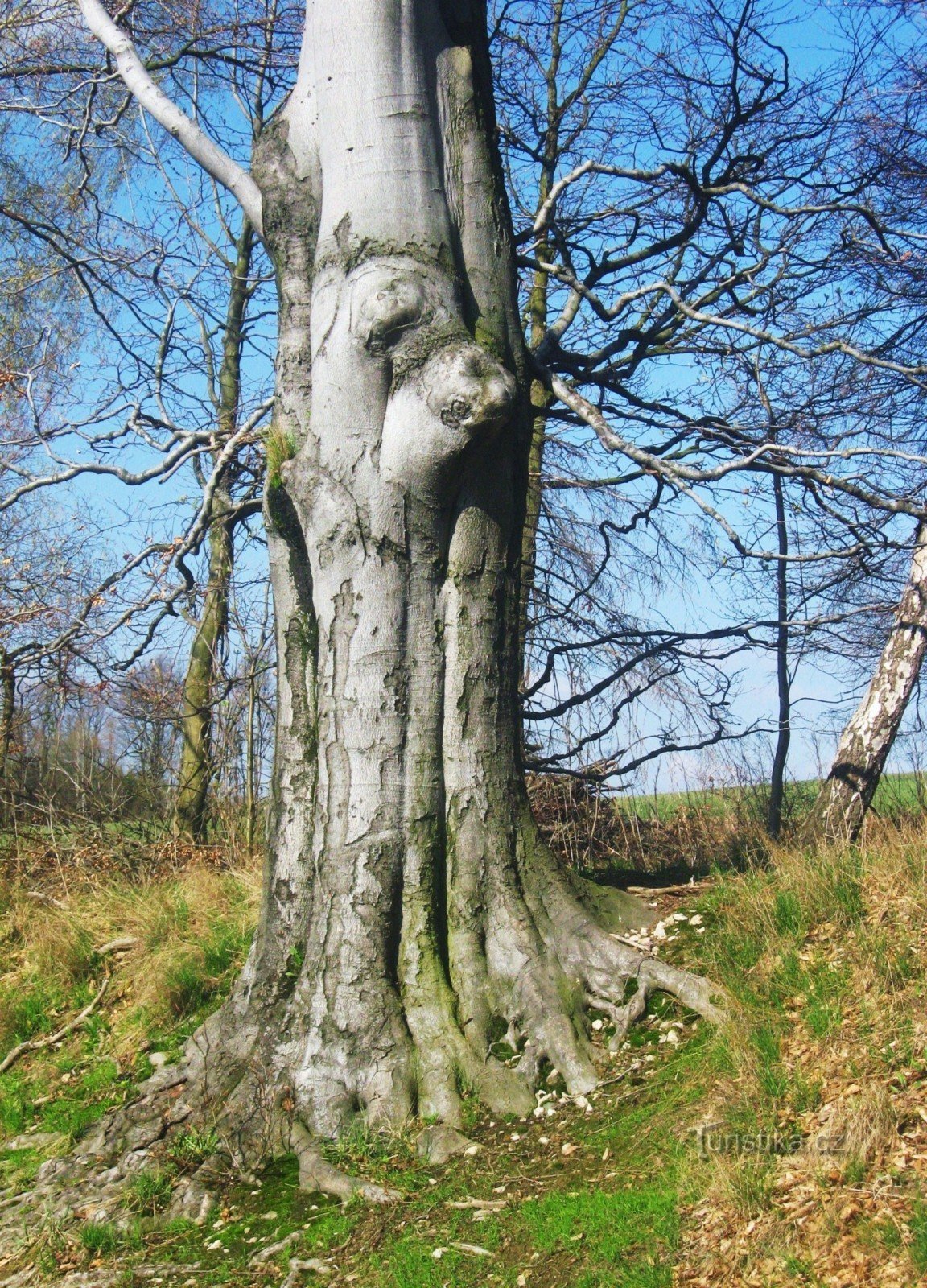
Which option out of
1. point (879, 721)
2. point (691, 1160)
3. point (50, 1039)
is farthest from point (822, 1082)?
point (50, 1039)

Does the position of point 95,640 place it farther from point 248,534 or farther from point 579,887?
point 579,887

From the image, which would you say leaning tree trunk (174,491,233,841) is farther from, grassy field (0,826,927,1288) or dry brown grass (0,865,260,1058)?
Result: grassy field (0,826,927,1288)

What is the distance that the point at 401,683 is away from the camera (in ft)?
14.9

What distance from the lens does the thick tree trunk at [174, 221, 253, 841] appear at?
8.62 metres

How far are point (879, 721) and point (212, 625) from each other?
645 centimetres

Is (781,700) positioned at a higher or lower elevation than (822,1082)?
higher

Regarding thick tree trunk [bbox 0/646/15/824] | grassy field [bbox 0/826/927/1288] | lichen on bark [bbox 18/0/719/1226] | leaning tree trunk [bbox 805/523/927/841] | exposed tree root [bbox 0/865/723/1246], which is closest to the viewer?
grassy field [bbox 0/826/927/1288]

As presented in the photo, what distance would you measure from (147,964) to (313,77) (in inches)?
→ 193

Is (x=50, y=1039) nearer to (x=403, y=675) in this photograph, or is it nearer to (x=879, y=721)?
(x=403, y=675)

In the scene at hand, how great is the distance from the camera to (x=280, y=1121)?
14.0 ft

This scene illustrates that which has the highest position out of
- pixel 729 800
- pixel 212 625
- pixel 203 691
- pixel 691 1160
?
pixel 212 625

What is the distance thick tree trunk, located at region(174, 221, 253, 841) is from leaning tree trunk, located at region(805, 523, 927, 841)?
444cm

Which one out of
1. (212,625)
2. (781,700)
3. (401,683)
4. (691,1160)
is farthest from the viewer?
(212,625)

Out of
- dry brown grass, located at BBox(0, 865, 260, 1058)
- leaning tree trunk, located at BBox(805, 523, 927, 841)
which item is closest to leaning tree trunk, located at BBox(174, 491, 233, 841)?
dry brown grass, located at BBox(0, 865, 260, 1058)
